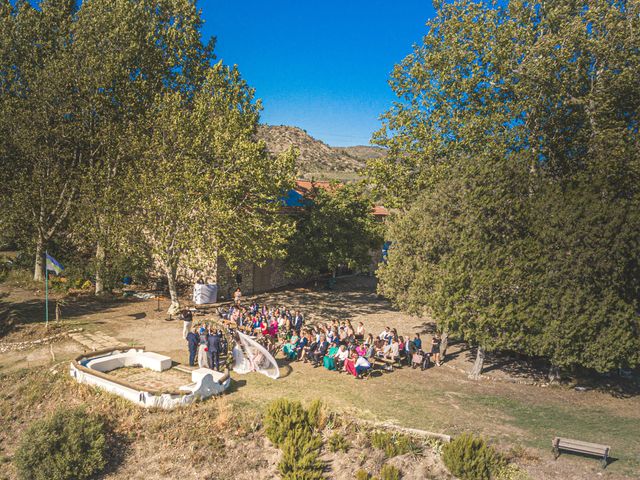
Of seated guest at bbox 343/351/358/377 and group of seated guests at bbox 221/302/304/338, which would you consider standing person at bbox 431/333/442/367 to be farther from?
group of seated guests at bbox 221/302/304/338

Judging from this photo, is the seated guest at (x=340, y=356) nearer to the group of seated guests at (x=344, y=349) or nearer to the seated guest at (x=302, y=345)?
the group of seated guests at (x=344, y=349)

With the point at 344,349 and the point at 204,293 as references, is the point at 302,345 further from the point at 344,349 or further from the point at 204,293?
the point at 204,293

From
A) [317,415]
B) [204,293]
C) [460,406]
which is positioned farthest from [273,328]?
[204,293]

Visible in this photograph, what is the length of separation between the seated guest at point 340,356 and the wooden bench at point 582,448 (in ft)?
25.9

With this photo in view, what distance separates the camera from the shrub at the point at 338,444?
1218 cm

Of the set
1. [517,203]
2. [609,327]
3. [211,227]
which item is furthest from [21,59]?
[609,327]

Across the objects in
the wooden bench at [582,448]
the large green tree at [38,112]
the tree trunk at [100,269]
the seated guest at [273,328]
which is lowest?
the wooden bench at [582,448]

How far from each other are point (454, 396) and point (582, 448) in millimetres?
4971

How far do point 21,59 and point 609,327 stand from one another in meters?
33.7

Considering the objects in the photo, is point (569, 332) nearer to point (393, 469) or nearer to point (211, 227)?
point (393, 469)

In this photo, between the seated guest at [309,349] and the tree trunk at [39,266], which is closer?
the seated guest at [309,349]

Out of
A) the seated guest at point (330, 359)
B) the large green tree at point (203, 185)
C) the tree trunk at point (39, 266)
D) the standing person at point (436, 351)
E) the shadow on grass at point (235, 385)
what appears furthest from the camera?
the tree trunk at point (39, 266)

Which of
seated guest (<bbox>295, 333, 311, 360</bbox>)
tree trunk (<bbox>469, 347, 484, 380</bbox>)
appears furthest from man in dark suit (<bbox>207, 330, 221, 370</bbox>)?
tree trunk (<bbox>469, 347, 484, 380</bbox>)

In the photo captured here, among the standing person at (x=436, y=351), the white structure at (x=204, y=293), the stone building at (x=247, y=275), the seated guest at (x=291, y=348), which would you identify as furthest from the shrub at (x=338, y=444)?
the white structure at (x=204, y=293)
